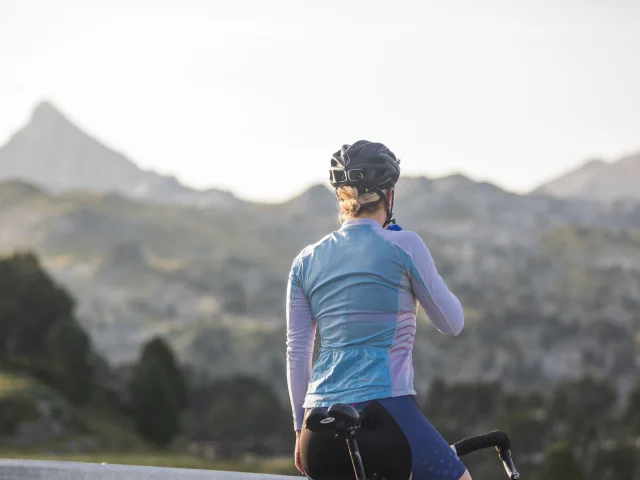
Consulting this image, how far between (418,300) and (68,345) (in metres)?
80.8

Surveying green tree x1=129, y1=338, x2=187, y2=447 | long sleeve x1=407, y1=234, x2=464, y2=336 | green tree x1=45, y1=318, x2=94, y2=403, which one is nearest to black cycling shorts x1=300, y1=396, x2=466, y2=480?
long sleeve x1=407, y1=234, x2=464, y2=336

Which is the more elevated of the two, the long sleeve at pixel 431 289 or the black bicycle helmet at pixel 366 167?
the black bicycle helmet at pixel 366 167

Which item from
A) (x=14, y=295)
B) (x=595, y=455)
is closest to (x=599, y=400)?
(x=595, y=455)

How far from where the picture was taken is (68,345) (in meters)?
81.9

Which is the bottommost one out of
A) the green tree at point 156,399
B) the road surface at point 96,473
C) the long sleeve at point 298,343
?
the green tree at point 156,399

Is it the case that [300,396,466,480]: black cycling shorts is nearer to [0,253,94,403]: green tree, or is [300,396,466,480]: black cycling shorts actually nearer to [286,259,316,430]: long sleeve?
[286,259,316,430]: long sleeve

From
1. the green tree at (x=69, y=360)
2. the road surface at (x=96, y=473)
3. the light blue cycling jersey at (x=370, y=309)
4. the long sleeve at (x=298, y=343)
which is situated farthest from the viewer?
the green tree at (x=69, y=360)

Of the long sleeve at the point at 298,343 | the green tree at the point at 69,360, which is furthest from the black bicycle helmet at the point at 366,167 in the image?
the green tree at the point at 69,360

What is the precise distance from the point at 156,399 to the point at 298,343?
84990mm

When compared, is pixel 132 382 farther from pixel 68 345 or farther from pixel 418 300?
pixel 418 300

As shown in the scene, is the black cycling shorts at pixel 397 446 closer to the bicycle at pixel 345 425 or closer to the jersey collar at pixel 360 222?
the bicycle at pixel 345 425

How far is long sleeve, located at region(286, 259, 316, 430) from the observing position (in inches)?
187

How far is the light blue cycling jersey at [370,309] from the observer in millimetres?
4379

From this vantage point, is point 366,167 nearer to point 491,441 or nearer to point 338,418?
point 338,418
